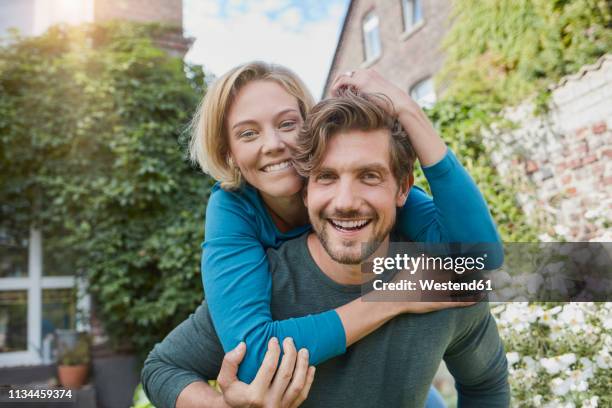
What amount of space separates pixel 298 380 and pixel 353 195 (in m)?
0.45

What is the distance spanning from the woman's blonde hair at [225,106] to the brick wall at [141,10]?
4.57 m

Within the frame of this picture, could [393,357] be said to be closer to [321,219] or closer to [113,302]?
[321,219]

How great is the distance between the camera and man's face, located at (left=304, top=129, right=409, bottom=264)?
1.34 m

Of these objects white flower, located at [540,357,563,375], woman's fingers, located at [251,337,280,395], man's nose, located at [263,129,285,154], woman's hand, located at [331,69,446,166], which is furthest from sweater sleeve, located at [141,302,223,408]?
white flower, located at [540,357,563,375]

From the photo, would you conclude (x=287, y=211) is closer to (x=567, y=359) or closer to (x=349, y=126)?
(x=349, y=126)

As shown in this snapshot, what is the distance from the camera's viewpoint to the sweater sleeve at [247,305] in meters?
1.22

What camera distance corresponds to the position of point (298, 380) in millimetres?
1173

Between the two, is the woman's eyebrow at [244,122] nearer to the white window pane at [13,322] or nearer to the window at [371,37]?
the window at [371,37]

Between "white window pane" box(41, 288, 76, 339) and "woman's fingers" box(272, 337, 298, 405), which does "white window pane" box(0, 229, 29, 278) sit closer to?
"white window pane" box(41, 288, 76, 339)

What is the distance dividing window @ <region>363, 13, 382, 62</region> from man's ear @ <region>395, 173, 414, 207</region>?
404cm

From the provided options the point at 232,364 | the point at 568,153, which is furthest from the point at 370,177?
the point at 568,153

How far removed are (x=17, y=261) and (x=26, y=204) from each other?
1.83 ft

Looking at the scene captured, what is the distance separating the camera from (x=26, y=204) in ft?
17.3

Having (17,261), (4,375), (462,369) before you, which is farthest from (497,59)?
(4,375)
